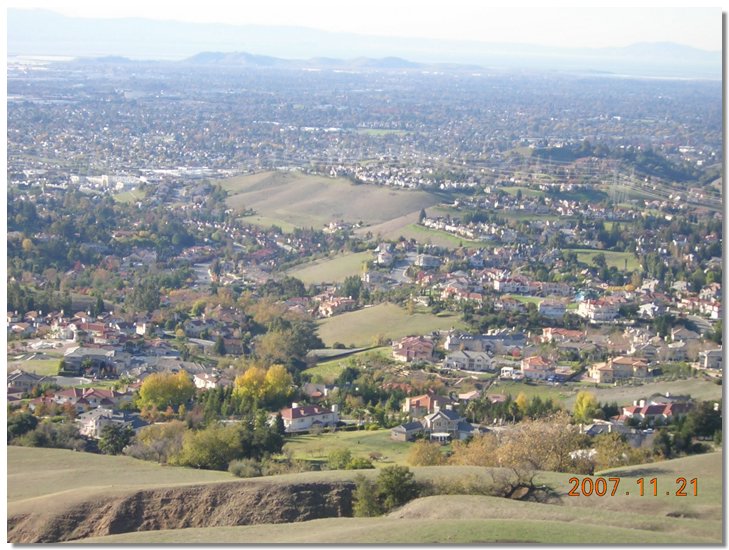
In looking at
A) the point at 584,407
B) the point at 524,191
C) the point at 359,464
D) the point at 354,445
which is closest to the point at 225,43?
the point at 524,191

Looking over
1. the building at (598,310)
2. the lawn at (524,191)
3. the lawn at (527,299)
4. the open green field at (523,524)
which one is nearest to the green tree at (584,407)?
the open green field at (523,524)

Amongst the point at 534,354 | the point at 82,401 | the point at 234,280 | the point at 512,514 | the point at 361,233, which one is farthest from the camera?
the point at 361,233

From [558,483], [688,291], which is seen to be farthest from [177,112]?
[558,483]

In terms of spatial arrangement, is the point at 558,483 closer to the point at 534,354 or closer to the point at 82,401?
the point at 82,401

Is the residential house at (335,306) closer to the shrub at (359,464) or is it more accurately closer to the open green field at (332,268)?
the open green field at (332,268)

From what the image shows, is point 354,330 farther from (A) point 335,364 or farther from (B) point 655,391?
(B) point 655,391

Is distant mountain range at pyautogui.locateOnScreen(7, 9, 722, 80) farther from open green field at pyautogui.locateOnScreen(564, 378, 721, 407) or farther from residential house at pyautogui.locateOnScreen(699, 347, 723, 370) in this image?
open green field at pyautogui.locateOnScreen(564, 378, 721, 407)

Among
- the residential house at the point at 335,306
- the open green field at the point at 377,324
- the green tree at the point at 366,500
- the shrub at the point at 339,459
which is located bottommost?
the residential house at the point at 335,306

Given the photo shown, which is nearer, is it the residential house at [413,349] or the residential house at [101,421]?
the residential house at [101,421]
